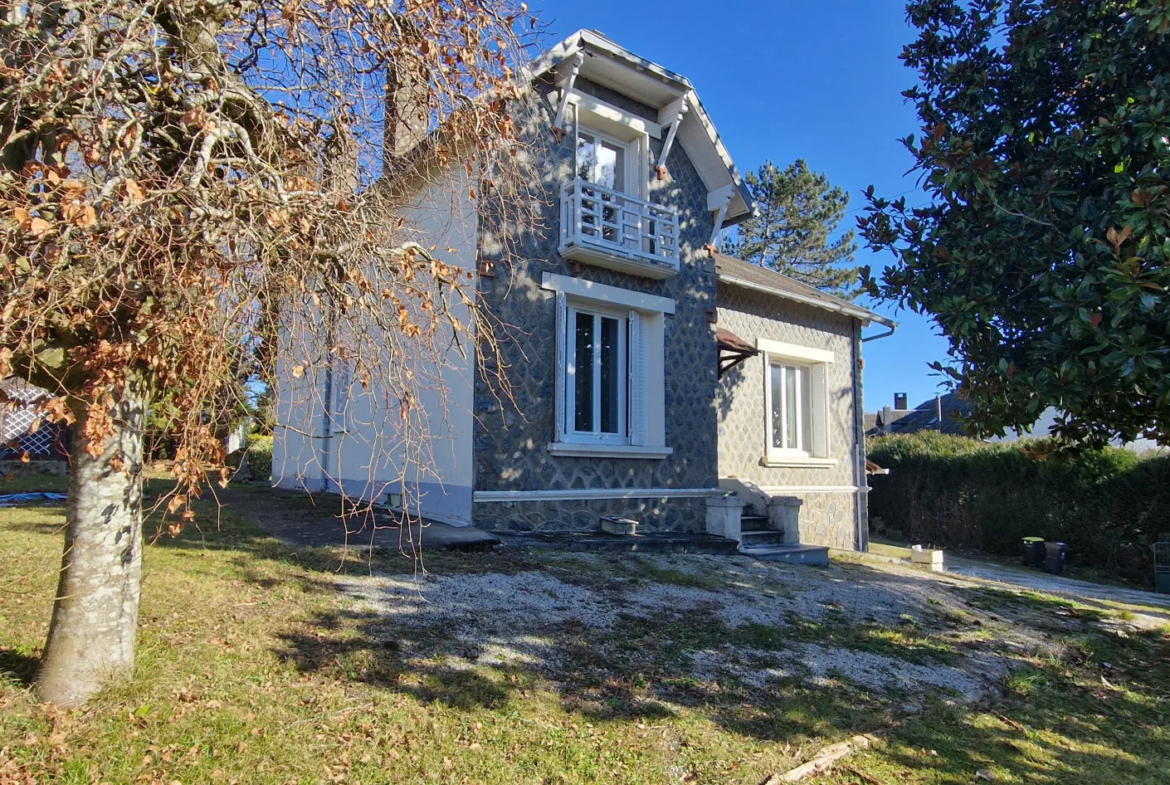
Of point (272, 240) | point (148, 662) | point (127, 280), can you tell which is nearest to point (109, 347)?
point (127, 280)

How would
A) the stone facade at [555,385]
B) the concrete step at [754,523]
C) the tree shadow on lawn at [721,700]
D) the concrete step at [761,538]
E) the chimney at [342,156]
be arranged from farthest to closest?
the concrete step at [754,523]
the concrete step at [761,538]
the stone facade at [555,385]
the chimney at [342,156]
the tree shadow on lawn at [721,700]

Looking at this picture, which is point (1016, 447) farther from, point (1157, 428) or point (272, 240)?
point (272, 240)

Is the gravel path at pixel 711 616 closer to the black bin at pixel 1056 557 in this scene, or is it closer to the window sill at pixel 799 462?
the window sill at pixel 799 462

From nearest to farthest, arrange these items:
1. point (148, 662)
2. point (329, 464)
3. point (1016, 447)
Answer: point (148, 662) → point (329, 464) → point (1016, 447)

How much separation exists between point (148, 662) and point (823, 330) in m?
14.1

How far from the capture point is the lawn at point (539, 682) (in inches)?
144

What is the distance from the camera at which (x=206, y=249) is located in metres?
3.40

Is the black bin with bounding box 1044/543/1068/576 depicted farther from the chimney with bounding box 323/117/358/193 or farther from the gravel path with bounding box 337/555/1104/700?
the chimney with bounding box 323/117/358/193

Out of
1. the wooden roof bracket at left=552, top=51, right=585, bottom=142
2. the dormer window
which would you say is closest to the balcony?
the dormer window

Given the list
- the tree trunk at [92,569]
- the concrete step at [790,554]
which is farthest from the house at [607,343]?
the tree trunk at [92,569]

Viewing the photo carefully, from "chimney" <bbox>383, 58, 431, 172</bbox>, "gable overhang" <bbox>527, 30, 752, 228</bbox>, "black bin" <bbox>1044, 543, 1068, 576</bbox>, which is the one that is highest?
"gable overhang" <bbox>527, 30, 752, 228</bbox>

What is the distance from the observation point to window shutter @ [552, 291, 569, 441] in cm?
995

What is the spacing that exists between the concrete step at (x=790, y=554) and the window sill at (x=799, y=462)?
295cm

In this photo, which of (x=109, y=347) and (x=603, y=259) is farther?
(x=603, y=259)
